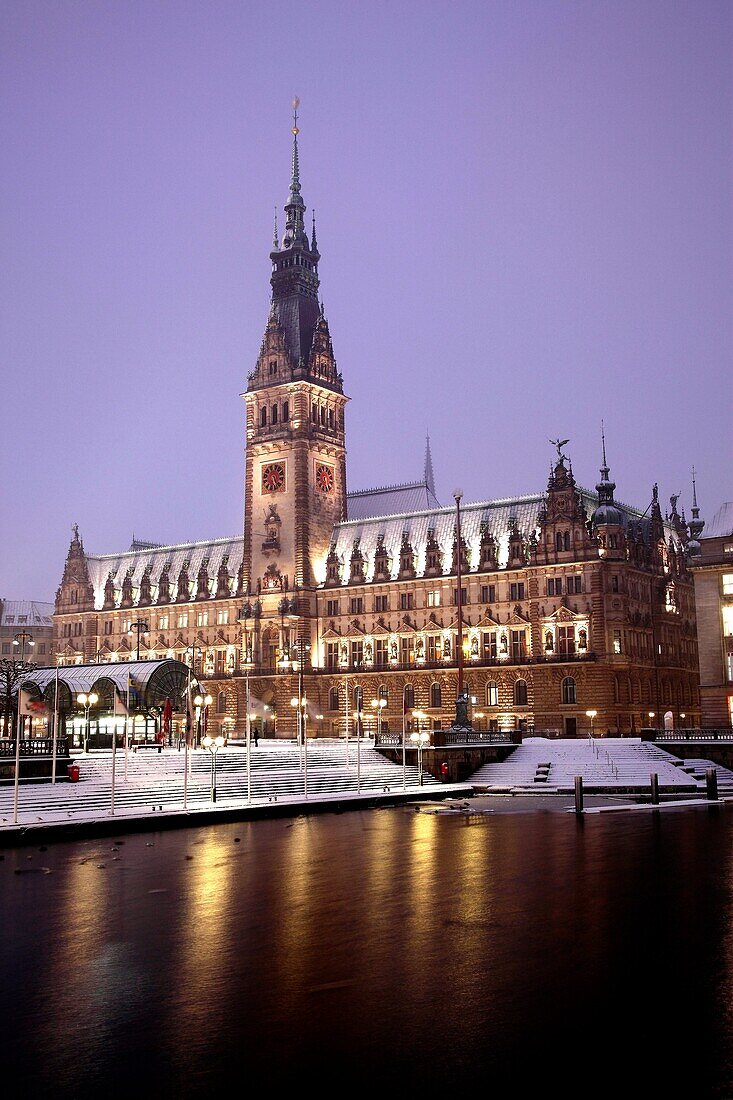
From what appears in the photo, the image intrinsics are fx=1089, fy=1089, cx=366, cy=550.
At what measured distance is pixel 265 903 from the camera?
82.3 ft

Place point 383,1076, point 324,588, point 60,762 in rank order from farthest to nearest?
point 324,588 → point 60,762 → point 383,1076

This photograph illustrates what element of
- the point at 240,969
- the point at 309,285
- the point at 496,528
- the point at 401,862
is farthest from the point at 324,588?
the point at 240,969

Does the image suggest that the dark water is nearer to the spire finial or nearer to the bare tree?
the bare tree

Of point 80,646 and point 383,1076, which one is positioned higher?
point 80,646

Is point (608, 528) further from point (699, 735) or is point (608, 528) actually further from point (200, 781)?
point (200, 781)

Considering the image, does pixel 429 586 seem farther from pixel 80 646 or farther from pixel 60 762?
pixel 60 762

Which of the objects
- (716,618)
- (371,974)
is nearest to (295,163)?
(716,618)

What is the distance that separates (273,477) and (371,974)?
121977 millimetres

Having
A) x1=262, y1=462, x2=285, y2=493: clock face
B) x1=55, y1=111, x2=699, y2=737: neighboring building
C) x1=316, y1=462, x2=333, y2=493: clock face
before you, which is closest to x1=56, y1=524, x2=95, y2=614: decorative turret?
x1=55, y1=111, x2=699, y2=737: neighboring building

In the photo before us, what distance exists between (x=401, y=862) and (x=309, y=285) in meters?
121

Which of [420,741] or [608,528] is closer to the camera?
[420,741]

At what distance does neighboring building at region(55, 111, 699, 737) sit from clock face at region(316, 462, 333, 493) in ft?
0.70

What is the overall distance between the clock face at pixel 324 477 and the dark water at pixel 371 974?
106598 millimetres

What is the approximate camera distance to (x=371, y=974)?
17.7 metres
